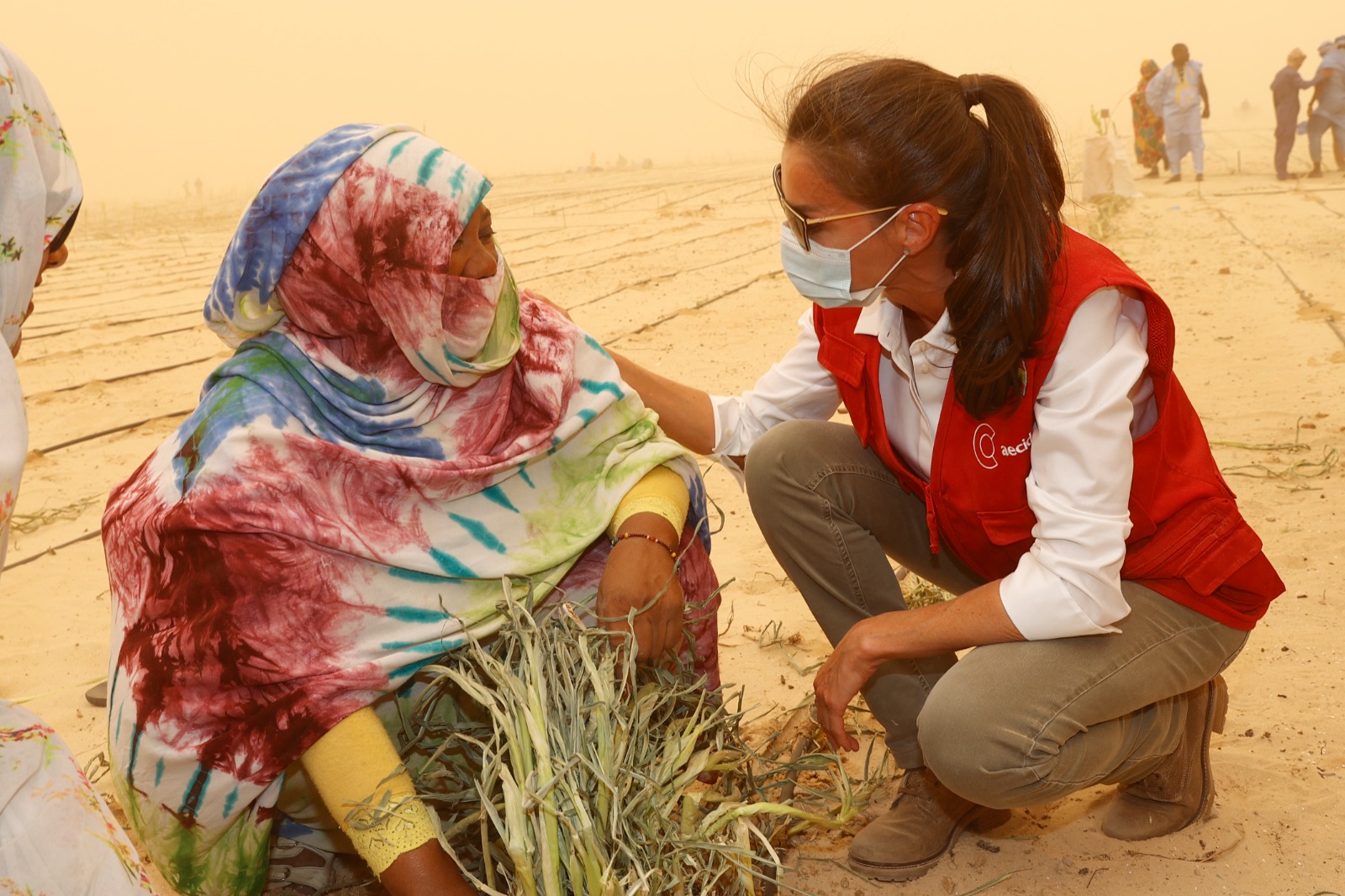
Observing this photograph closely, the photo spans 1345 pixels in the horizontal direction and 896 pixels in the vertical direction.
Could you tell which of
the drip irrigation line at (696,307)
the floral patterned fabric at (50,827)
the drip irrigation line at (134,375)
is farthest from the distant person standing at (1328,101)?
the floral patterned fabric at (50,827)

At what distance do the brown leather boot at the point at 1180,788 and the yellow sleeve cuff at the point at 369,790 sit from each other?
1271 millimetres

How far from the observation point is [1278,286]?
635cm

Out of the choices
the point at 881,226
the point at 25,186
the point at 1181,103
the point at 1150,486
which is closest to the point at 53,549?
the point at 25,186

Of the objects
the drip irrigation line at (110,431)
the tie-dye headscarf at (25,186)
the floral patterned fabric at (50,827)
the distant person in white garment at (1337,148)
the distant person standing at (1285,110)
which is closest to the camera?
the floral patterned fabric at (50,827)

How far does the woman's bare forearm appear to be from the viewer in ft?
7.80

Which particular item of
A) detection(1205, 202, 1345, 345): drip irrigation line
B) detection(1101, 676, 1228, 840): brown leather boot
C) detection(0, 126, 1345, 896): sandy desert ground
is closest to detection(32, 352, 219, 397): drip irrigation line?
detection(0, 126, 1345, 896): sandy desert ground

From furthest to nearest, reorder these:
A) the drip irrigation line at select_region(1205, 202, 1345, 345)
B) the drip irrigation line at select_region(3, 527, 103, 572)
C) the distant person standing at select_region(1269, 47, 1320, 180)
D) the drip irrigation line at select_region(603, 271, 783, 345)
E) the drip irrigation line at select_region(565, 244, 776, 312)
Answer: the distant person standing at select_region(1269, 47, 1320, 180) → the drip irrigation line at select_region(565, 244, 776, 312) → the drip irrigation line at select_region(603, 271, 783, 345) → the drip irrigation line at select_region(1205, 202, 1345, 345) → the drip irrigation line at select_region(3, 527, 103, 572)

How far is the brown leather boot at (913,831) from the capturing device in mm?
2021

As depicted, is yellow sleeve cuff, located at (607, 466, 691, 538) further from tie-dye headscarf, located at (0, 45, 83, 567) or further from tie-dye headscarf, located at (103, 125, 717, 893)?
tie-dye headscarf, located at (0, 45, 83, 567)

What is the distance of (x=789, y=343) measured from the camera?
6.04 meters

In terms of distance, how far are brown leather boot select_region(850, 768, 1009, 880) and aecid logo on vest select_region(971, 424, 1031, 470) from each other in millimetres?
646

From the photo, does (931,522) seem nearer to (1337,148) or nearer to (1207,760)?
(1207,760)

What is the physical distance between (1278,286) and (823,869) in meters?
5.60

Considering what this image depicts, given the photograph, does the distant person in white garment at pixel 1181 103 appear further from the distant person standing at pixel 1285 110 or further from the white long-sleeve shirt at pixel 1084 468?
the white long-sleeve shirt at pixel 1084 468
